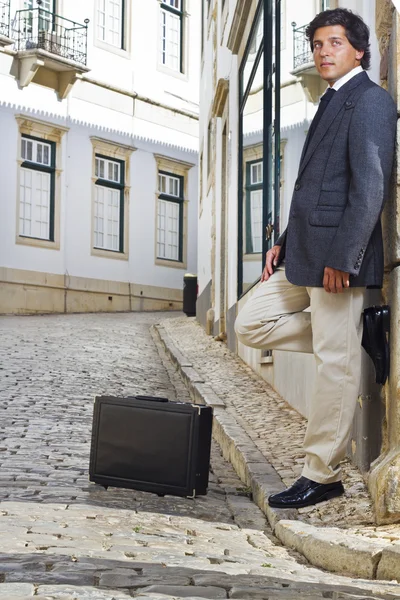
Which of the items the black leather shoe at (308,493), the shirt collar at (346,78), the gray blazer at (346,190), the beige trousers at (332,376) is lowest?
the black leather shoe at (308,493)

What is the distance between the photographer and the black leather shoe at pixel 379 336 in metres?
4.57

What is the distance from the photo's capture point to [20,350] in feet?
45.5

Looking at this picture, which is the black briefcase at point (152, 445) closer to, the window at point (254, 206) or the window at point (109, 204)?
the window at point (254, 206)

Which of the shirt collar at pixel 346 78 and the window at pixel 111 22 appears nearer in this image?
the shirt collar at pixel 346 78

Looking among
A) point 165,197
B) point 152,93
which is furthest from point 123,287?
point 152,93

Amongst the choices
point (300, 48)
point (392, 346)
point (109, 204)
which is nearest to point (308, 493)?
point (392, 346)

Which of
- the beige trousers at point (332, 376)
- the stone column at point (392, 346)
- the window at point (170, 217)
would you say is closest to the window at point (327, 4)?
the stone column at point (392, 346)

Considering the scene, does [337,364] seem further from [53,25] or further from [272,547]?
[53,25]

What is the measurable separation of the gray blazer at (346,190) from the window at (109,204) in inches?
848

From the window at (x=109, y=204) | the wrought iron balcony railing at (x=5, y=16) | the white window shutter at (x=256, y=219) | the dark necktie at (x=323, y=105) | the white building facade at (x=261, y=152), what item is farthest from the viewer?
the window at (x=109, y=204)

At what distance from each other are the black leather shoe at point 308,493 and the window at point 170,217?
75.5ft

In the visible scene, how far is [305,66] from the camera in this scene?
741cm

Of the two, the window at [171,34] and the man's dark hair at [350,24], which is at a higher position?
the window at [171,34]

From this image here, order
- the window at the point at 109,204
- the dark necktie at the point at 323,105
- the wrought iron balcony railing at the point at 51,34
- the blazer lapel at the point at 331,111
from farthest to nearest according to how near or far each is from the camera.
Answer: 1. the window at the point at 109,204
2. the wrought iron balcony railing at the point at 51,34
3. the dark necktie at the point at 323,105
4. the blazer lapel at the point at 331,111
